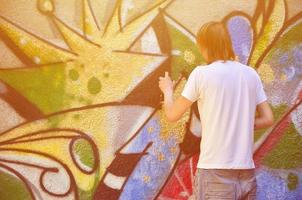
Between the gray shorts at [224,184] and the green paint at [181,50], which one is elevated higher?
the green paint at [181,50]

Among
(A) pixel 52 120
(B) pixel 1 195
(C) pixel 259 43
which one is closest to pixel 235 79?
(C) pixel 259 43

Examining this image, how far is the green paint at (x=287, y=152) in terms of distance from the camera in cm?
387

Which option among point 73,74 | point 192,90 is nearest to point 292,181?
point 192,90

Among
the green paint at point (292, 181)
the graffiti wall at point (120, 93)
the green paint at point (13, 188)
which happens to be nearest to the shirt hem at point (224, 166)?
the graffiti wall at point (120, 93)

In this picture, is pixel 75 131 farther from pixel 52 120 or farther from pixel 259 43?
pixel 259 43

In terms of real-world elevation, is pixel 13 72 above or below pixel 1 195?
above

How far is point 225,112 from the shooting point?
9.46 ft

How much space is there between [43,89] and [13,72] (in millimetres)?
277

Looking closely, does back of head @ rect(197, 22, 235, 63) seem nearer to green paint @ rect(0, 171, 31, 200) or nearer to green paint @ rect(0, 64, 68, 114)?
green paint @ rect(0, 64, 68, 114)

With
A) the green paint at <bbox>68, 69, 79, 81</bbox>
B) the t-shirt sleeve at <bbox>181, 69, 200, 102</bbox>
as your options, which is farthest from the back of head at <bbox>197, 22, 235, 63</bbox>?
the green paint at <bbox>68, 69, 79, 81</bbox>

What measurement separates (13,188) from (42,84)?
34.3 inches

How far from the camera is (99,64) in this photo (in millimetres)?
3949

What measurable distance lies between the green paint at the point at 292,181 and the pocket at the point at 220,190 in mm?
1168

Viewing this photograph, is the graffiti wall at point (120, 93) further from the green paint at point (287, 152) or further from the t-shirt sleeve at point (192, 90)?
the t-shirt sleeve at point (192, 90)
